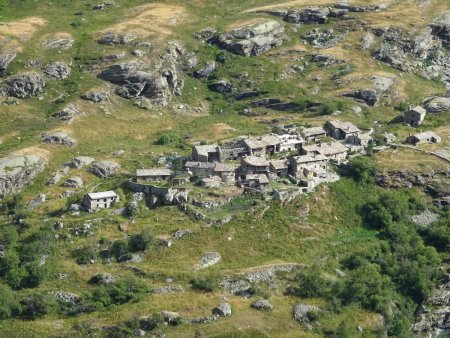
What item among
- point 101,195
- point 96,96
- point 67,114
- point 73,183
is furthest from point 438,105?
point 73,183

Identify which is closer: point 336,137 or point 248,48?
point 336,137

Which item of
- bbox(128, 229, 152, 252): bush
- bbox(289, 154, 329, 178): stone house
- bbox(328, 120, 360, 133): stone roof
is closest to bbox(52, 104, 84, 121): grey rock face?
bbox(128, 229, 152, 252): bush

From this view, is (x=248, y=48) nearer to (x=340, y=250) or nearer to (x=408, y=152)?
(x=408, y=152)

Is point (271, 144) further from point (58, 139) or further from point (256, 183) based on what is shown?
point (58, 139)

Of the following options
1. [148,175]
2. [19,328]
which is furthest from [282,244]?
[19,328]

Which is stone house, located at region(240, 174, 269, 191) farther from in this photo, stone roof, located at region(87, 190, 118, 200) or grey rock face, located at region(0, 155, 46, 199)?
grey rock face, located at region(0, 155, 46, 199)
